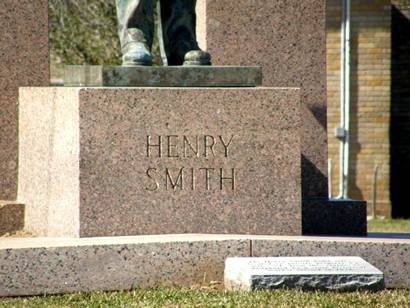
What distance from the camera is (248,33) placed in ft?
34.1

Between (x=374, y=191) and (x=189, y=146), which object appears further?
(x=374, y=191)

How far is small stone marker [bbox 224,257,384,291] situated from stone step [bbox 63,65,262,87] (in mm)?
1354

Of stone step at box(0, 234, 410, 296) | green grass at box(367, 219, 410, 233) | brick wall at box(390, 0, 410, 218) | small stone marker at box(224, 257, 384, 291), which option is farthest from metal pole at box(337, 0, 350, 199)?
small stone marker at box(224, 257, 384, 291)

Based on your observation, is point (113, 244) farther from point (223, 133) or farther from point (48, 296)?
point (223, 133)

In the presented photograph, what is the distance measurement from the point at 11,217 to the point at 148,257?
5.88 feet

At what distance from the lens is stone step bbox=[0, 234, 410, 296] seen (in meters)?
7.77

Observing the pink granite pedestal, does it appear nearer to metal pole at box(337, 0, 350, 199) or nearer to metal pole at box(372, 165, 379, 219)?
metal pole at box(337, 0, 350, 199)

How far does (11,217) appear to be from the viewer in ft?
31.1

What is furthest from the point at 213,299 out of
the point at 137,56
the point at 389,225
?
the point at 389,225

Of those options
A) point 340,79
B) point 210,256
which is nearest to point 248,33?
point 210,256

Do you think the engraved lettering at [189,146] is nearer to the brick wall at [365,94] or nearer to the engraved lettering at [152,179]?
the engraved lettering at [152,179]

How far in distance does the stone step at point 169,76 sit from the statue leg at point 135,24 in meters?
0.34

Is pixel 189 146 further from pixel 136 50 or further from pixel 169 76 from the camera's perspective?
pixel 136 50

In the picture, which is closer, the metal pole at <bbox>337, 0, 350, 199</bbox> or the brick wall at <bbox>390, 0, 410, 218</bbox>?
the metal pole at <bbox>337, 0, 350, 199</bbox>
